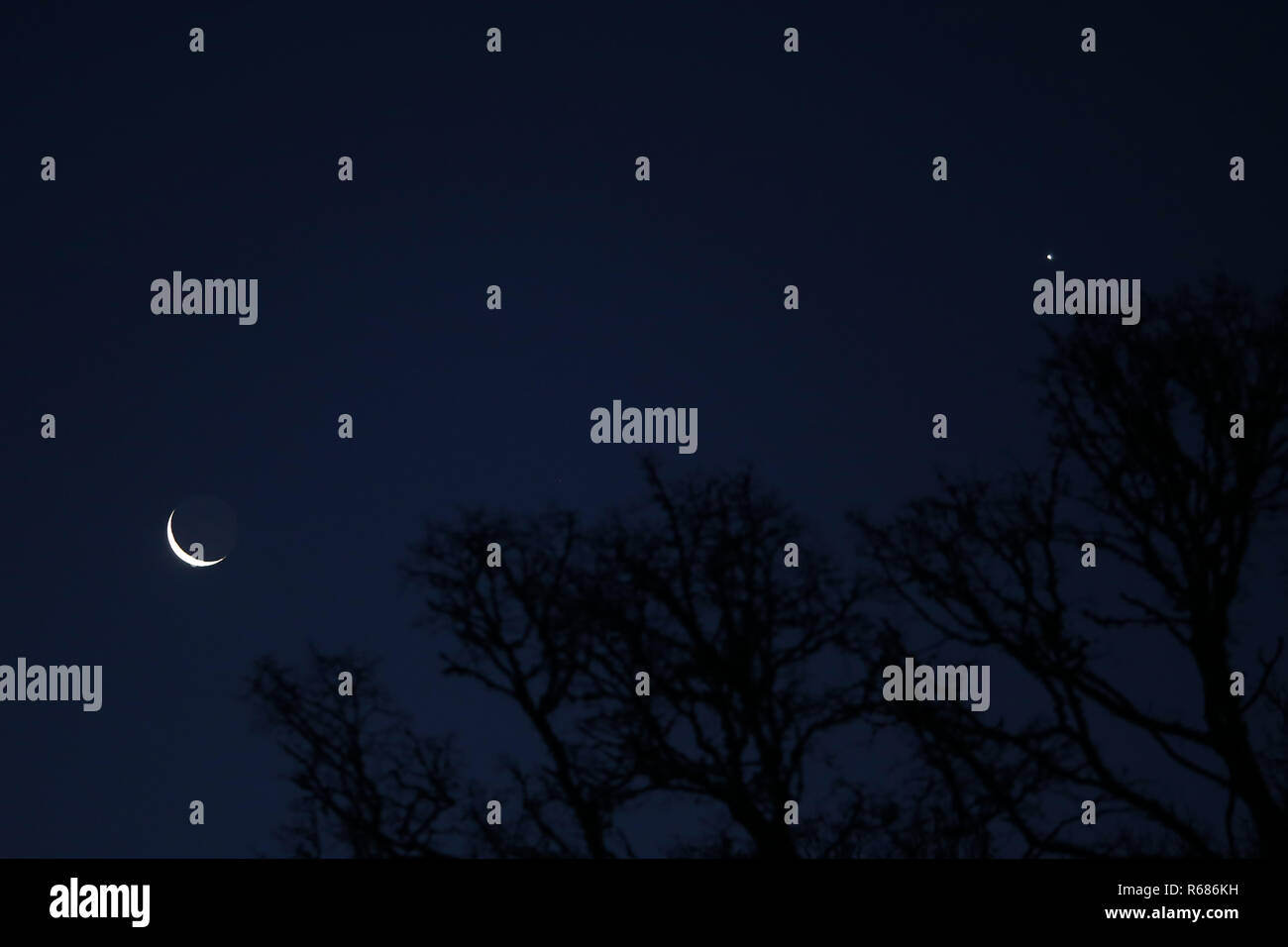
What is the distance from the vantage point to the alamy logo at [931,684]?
14094mm

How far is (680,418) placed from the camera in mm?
13711

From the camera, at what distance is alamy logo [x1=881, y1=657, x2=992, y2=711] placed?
46.2 ft

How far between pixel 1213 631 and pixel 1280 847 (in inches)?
87.8
